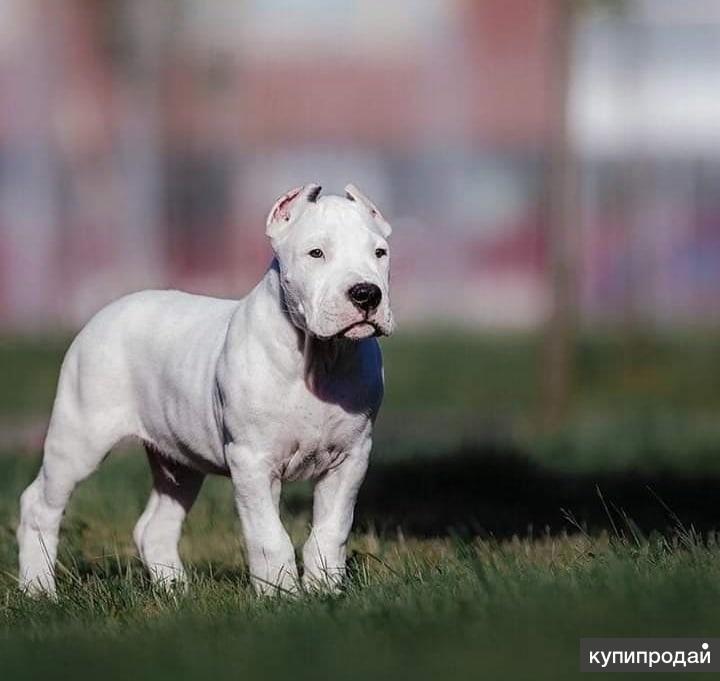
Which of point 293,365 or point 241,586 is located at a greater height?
point 293,365

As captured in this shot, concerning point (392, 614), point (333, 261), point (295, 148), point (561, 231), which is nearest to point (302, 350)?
point (333, 261)

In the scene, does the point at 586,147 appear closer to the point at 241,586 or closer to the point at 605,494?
the point at 605,494

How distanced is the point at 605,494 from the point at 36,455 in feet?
13.9

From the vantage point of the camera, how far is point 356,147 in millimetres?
33500

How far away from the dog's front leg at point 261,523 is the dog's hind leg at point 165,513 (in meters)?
1.13

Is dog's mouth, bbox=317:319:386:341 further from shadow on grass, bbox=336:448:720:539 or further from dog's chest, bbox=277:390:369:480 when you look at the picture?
shadow on grass, bbox=336:448:720:539

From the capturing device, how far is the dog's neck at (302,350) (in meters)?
6.80

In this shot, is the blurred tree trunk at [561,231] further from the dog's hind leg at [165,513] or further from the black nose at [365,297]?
the black nose at [365,297]

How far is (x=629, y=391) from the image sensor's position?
19.7m

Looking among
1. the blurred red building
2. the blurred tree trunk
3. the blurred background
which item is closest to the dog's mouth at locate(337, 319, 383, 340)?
the blurred tree trunk

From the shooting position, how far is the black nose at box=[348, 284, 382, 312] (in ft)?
20.7

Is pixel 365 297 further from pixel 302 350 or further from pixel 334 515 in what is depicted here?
pixel 334 515

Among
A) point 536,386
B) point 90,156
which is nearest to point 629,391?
point 536,386

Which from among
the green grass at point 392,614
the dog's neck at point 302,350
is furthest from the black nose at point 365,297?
the green grass at point 392,614
